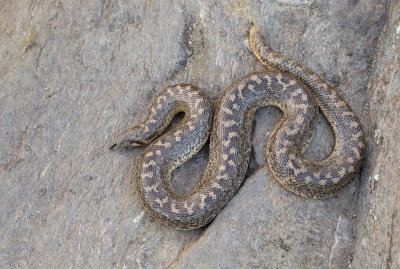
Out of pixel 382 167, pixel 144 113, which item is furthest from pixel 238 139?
pixel 382 167

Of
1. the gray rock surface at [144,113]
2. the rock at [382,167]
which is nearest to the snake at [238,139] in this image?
the gray rock surface at [144,113]

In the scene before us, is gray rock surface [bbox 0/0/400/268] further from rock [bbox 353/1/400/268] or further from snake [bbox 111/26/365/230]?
snake [bbox 111/26/365/230]

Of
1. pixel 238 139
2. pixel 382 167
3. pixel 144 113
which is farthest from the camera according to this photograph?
pixel 144 113

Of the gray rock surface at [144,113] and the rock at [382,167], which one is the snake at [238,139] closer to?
the gray rock surface at [144,113]

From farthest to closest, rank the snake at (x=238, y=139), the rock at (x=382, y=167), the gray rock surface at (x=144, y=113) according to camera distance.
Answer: the snake at (x=238, y=139) < the gray rock surface at (x=144, y=113) < the rock at (x=382, y=167)

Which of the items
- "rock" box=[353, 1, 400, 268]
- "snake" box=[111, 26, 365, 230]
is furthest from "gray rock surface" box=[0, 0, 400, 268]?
"snake" box=[111, 26, 365, 230]

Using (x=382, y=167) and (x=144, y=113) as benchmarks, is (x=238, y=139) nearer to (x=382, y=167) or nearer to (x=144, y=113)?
(x=144, y=113)

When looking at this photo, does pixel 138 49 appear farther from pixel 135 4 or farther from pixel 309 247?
pixel 309 247
